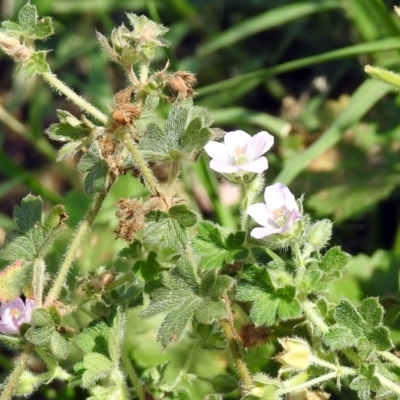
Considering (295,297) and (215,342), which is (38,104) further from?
(295,297)

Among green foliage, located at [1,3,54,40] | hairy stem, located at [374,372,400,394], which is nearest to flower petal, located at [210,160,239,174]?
green foliage, located at [1,3,54,40]

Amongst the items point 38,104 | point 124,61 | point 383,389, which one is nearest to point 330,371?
point 383,389

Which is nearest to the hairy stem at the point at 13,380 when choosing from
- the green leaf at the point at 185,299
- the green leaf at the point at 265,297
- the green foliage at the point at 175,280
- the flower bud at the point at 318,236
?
the green foliage at the point at 175,280

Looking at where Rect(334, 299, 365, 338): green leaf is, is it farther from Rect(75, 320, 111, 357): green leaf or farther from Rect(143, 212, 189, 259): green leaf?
Rect(75, 320, 111, 357): green leaf

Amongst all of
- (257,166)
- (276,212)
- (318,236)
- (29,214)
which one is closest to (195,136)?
(257,166)

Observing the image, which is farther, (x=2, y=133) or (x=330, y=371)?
(x=2, y=133)

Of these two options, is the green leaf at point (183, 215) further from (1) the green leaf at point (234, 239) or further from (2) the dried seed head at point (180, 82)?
(2) the dried seed head at point (180, 82)
